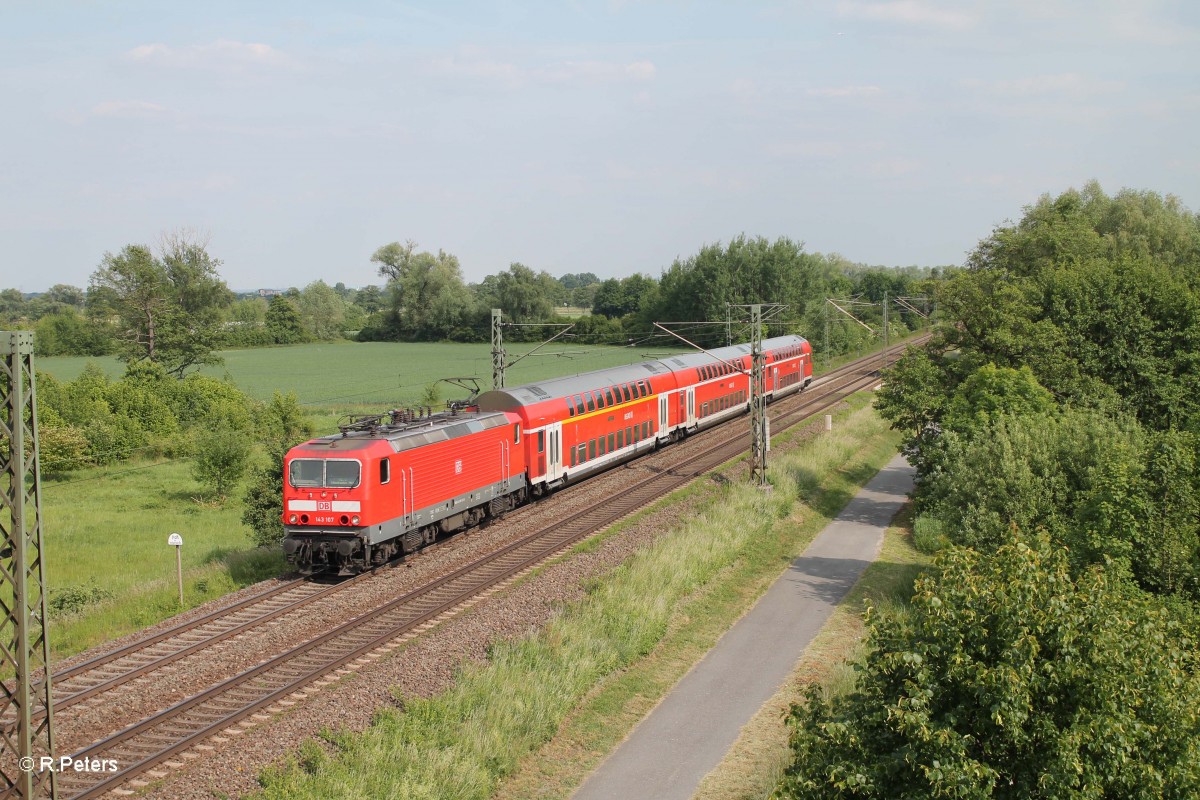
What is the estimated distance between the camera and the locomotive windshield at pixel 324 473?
21703mm

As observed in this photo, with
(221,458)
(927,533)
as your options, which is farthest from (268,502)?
(927,533)

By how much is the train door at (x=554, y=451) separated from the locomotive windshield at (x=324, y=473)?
10158mm

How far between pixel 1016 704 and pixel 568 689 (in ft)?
30.5

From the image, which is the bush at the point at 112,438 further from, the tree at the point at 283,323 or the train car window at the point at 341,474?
the tree at the point at 283,323

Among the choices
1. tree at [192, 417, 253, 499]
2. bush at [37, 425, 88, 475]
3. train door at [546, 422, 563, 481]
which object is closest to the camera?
train door at [546, 422, 563, 481]

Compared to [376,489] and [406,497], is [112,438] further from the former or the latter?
[376,489]

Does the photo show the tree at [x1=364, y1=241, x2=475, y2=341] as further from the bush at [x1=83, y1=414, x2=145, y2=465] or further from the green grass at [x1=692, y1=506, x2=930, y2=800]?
the green grass at [x1=692, y1=506, x2=930, y2=800]

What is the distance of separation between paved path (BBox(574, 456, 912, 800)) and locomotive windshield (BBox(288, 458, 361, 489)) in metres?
9.02

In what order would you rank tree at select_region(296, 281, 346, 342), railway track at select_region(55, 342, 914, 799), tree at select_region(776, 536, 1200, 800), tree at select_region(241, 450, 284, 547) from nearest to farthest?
tree at select_region(776, 536, 1200, 800) < railway track at select_region(55, 342, 914, 799) < tree at select_region(241, 450, 284, 547) < tree at select_region(296, 281, 346, 342)

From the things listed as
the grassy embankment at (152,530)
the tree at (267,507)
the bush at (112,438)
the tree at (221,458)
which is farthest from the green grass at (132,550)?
the tree at (221,458)

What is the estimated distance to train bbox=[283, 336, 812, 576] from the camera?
21.9m

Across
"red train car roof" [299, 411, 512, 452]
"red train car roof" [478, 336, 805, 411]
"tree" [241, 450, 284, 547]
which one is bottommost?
"tree" [241, 450, 284, 547]

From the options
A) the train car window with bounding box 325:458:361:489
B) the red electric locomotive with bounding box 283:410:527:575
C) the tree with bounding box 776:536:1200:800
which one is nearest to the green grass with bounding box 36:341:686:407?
the red electric locomotive with bounding box 283:410:527:575

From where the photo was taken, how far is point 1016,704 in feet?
26.9
